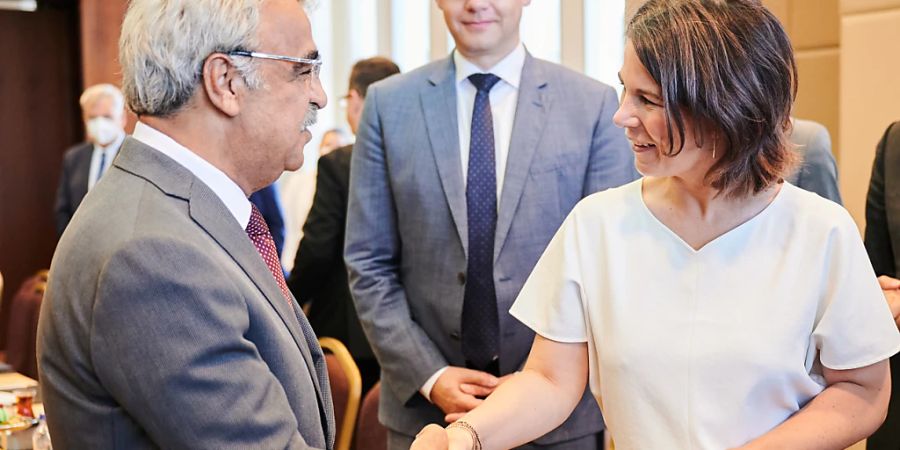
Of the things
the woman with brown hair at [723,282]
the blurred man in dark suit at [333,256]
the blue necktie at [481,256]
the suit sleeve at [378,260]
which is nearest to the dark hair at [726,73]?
the woman with brown hair at [723,282]

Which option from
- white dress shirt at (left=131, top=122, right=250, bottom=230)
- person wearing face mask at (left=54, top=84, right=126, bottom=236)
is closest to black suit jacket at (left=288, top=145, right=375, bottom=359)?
white dress shirt at (left=131, top=122, right=250, bottom=230)

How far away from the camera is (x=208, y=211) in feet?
4.80

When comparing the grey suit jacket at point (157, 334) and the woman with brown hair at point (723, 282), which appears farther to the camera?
the woman with brown hair at point (723, 282)

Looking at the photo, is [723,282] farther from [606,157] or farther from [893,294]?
[606,157]

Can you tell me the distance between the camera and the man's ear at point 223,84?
1488 mm

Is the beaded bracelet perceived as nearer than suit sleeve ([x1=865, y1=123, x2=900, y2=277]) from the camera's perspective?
Yes

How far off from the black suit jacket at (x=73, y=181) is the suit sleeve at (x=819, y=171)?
545 cm

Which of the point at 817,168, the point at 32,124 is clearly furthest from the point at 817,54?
the point at 32,124

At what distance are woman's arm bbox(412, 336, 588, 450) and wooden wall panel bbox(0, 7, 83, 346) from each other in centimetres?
832

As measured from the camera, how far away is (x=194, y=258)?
1.34m

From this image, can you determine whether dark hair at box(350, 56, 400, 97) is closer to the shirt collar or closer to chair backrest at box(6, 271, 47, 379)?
the shirt collar

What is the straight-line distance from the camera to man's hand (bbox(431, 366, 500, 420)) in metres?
2.39

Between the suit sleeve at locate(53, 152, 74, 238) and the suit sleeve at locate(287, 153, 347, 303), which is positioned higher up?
the suit sleeve at locate(287, 153, 347, 303)

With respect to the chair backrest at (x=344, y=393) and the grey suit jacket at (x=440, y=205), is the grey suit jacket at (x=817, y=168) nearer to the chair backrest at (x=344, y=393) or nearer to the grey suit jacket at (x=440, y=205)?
the grey suit jacket at (x=440, y=205)
